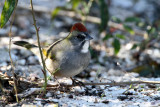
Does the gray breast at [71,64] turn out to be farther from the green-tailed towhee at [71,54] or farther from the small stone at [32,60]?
the small stone at [32,60]

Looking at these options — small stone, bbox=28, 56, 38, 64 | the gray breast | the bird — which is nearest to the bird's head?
the bird

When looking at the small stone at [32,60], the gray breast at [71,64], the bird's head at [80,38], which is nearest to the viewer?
the gray breast at [71,64]

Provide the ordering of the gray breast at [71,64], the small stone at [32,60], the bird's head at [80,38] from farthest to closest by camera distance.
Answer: the small stone at [32,60], the bird's head at [80,38], the gray breast at [71,64]

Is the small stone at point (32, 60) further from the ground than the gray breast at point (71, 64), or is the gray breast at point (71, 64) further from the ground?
the small stone at point (32, 60)

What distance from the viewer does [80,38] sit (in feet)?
10.7

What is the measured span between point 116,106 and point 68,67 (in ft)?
2.48

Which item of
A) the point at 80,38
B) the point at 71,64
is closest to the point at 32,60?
the point at 80,38

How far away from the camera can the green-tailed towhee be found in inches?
119

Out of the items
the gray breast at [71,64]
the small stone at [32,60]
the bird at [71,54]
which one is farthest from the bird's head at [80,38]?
the small stone at [32,60]

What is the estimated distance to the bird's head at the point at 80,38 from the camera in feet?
10.5

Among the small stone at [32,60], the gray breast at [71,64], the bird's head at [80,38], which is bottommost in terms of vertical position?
the gray breast at [71,64]

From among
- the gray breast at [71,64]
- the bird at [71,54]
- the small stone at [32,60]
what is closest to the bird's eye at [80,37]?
the bird at [71,54]

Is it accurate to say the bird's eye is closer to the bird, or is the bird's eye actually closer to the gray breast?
the bird

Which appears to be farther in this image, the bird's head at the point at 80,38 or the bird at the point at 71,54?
the bird's head at the point at 80,38
